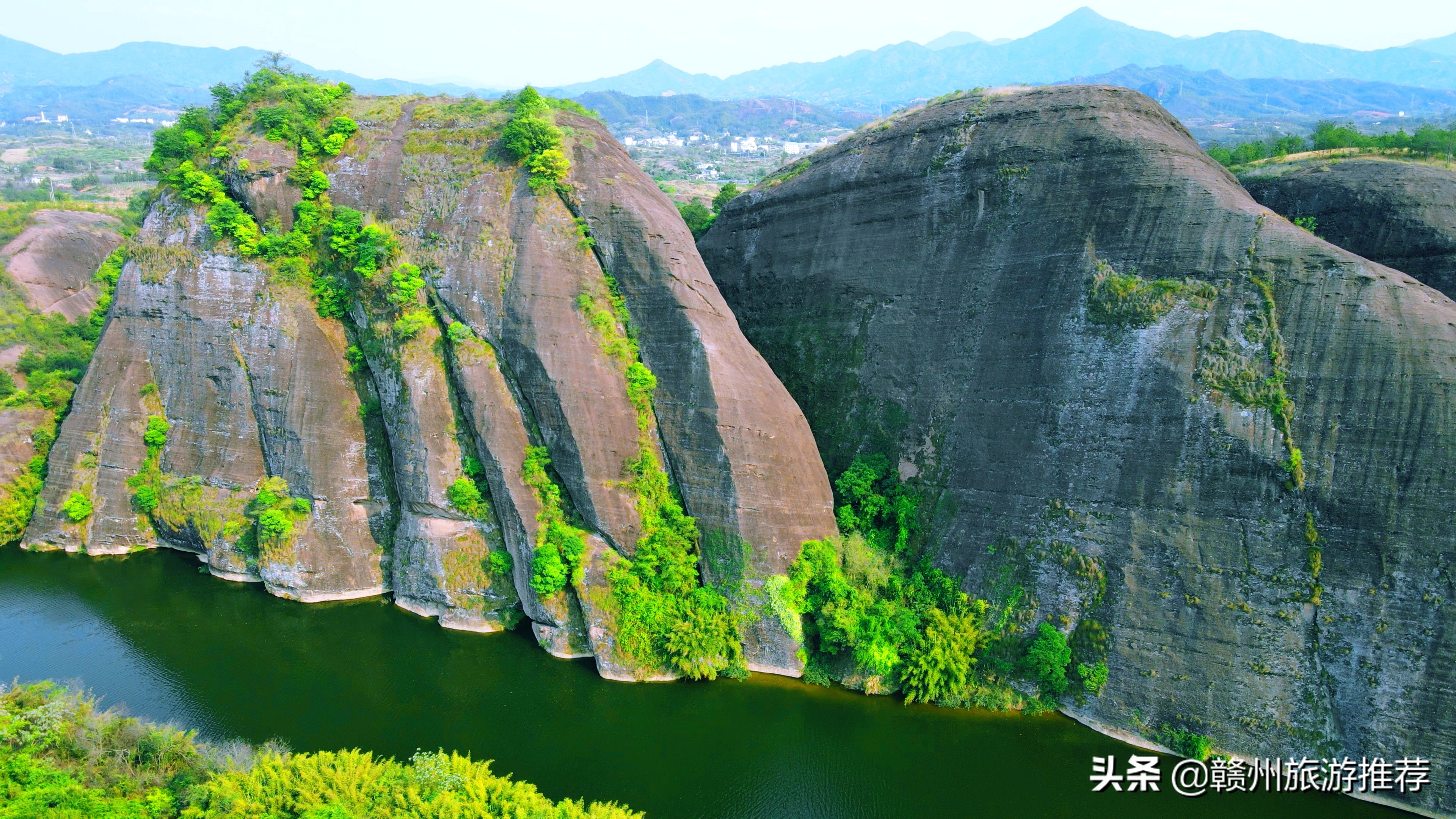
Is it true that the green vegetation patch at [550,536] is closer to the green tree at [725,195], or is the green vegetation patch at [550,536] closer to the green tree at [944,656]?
the green tree at [944,656]

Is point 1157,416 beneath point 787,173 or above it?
beneath

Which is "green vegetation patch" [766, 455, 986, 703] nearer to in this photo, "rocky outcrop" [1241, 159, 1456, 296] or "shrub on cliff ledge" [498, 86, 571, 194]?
"shrub on cliff ledge" [498, 86, 571, 194]

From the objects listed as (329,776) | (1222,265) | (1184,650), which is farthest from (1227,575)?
(329,776)

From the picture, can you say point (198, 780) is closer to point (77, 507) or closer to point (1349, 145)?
point (77, 507)

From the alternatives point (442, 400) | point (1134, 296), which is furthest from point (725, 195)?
point (1134, 296)

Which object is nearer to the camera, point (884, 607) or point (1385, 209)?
point (884, 607)

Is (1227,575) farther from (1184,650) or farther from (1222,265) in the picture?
(1222,265)
